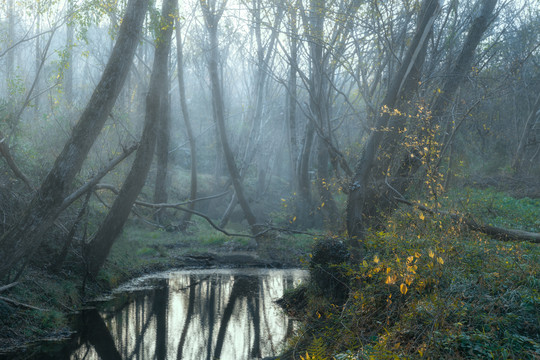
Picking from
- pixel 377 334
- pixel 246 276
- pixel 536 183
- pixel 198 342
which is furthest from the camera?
pixel 536 183

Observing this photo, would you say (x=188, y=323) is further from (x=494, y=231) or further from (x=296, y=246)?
(x=296, y=246)

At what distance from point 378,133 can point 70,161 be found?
611 cm

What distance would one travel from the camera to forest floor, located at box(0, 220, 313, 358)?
7695 mm

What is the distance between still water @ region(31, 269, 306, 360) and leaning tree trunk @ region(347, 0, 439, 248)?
2527 millimetres

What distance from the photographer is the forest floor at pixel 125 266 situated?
770 cm

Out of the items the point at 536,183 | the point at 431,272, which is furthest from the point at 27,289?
the point at 536,183

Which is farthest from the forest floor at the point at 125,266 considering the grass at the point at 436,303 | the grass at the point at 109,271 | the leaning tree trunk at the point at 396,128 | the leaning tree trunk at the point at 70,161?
the grass at the point at 436,303

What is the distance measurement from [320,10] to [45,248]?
821 cm

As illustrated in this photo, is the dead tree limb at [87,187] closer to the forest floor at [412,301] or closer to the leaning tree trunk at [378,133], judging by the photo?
the forest floor at [412,301]

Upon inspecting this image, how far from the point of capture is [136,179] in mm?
10562

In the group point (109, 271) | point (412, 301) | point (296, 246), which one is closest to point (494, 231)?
point (412, 301)

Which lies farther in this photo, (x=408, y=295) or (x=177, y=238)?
(x=177, y=238)

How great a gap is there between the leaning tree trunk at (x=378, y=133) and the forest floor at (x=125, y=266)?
65.9 inches

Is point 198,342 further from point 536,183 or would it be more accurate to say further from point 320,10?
point 536,183
